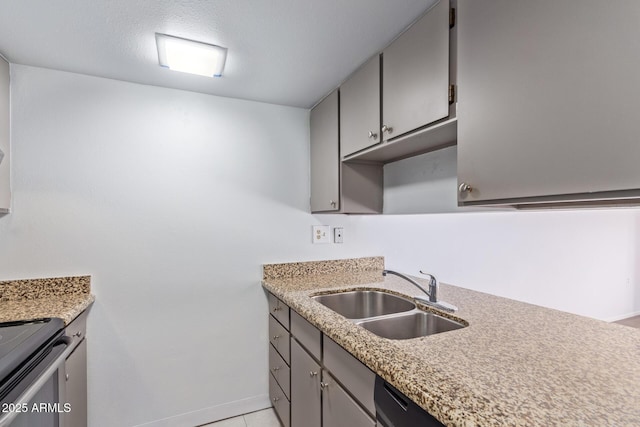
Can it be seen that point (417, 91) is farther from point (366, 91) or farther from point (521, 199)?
point (521, 199)

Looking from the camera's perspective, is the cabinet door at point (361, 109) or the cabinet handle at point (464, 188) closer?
the cabinet handle at point (464, 188)

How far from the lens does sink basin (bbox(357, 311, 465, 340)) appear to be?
1.30m

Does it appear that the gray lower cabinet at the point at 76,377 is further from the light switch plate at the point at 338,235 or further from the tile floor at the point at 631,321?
the tile floor at the point at 631,321

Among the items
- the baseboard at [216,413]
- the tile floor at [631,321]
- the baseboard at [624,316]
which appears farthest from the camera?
the baseboard at [624,316]

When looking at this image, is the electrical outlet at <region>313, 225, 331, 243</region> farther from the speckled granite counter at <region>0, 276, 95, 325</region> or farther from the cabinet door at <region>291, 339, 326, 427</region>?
the speckled granite counter at <region>0, 276, 95, 325</region>

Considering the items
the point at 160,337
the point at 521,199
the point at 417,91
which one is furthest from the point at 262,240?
the point at 521,199

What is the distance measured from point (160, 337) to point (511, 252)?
9.41ft

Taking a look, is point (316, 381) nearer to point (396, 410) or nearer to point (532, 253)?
point (396, 410)

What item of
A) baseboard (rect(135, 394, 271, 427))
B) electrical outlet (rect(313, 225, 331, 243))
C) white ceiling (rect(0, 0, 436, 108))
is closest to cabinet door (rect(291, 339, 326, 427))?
baseboard (rect(135, 394, 271, 427))

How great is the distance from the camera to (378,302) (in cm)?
176

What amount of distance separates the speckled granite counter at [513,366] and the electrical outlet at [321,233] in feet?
2.93

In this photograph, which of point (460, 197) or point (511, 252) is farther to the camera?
point (511, 252)

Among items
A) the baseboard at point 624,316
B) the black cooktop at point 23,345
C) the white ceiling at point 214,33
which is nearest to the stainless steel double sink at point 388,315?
the black cooktop at point 23,345

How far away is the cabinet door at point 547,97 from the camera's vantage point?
2.23 feet
